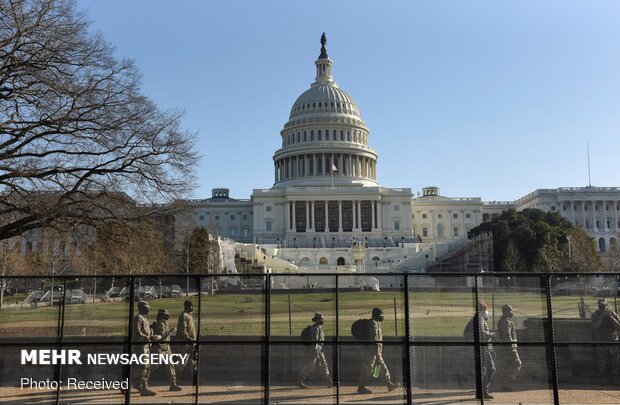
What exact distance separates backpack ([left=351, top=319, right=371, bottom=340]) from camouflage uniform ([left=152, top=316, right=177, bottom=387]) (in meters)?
4.22

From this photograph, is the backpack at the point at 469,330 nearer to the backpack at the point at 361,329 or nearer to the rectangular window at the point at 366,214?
the backpack at the point at 361,329

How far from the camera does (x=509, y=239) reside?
91.6 meters

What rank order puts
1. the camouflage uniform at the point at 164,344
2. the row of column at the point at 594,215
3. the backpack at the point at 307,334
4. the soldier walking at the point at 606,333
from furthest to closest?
the row of column at the point at 594,215 → the soldier walking at the point at 606,333 → the backpack at the point at 307,334 → the camouflage uniform at the point at 164,344

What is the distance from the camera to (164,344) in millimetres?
14180

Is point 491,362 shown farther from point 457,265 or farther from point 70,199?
point 457,265

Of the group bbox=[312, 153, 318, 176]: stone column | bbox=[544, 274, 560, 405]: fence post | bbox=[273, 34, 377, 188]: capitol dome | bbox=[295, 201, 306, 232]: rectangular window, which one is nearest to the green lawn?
bbox=[544, 274, 560, 405]: fence post

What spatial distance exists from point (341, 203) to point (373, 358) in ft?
403

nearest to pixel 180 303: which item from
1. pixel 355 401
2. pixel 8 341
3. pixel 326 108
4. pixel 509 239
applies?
pixel 8 341

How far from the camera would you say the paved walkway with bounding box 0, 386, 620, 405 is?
45.9 ft

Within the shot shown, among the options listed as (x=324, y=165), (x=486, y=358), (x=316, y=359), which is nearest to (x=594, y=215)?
(x=324, y=165)

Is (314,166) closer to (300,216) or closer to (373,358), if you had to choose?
(300,216)

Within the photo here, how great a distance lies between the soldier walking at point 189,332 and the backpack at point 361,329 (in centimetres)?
367

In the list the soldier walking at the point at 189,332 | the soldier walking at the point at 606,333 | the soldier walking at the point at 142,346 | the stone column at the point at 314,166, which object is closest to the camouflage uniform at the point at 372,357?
the soldier walking at the point at 189,332

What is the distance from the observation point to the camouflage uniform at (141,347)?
14.1 m
